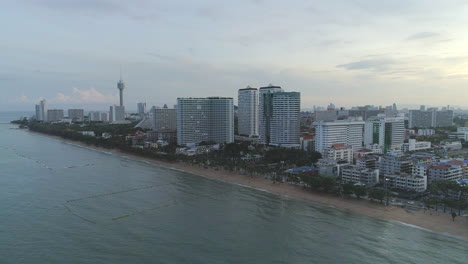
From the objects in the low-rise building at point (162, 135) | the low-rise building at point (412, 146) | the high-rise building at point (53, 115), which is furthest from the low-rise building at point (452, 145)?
the high-rise building at point (53, 115)

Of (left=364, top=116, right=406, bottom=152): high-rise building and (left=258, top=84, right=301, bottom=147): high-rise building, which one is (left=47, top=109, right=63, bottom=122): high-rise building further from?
(left=364, top=116, right=406, bottom=152): high-rise building


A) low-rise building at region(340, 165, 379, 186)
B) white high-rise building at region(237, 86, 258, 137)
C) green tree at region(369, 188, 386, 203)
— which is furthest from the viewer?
white high-rise building at region(237, 86, 258, 137)

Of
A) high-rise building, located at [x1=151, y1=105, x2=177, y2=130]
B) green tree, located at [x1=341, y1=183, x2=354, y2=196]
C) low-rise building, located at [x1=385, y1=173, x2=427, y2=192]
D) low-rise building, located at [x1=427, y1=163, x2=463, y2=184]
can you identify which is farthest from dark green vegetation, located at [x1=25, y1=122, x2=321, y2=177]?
high-rise building, located at [x1=151, y1=105, x2=177, y2=130]

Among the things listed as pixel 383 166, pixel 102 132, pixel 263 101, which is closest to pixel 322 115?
pixel 263 101

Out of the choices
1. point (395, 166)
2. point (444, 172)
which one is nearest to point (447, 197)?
point (444, 172)

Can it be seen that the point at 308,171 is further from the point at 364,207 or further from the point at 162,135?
the point at 162,135

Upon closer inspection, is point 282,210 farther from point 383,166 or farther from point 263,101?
point 263,101

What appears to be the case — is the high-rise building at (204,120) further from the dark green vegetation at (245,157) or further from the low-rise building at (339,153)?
the low-rise building at (339,153)
